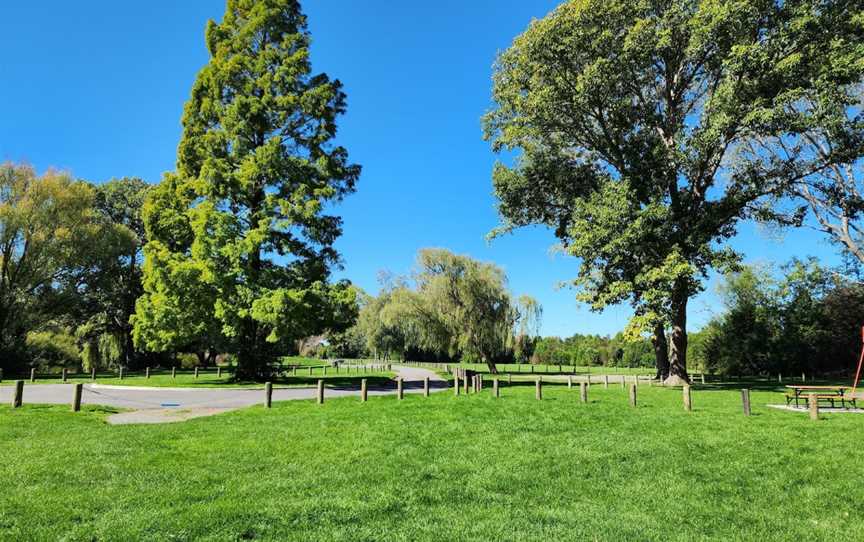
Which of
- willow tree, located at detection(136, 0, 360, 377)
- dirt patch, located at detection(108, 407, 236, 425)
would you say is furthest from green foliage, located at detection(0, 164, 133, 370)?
dirt patch, located at detection(108, 407, 236, 425)

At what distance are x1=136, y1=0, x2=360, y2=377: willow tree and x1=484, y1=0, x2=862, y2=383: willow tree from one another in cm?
978

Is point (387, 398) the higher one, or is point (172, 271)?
point (172, 271)

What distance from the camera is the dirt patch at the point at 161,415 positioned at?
495 inches

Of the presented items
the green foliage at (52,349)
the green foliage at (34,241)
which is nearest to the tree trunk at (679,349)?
the green foliage at (34,241)

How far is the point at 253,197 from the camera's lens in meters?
25.4

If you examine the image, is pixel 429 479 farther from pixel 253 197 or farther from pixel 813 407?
pixel 253 197

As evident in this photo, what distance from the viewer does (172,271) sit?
22.6 meters

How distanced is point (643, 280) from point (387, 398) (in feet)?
38.3

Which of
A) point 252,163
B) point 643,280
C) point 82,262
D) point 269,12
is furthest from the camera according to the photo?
point 82,262

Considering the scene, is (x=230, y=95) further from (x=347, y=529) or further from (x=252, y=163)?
(x=347, y=529)

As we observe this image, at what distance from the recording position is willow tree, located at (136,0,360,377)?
22734 millimetres

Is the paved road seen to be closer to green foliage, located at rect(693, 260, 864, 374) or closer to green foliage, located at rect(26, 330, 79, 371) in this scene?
green foliage, located at rect(26, 330, 79, 371)

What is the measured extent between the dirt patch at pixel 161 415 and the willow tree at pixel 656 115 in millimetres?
15895

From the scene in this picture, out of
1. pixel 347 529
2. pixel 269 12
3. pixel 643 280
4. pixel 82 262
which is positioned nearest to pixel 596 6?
pixel 643 280
